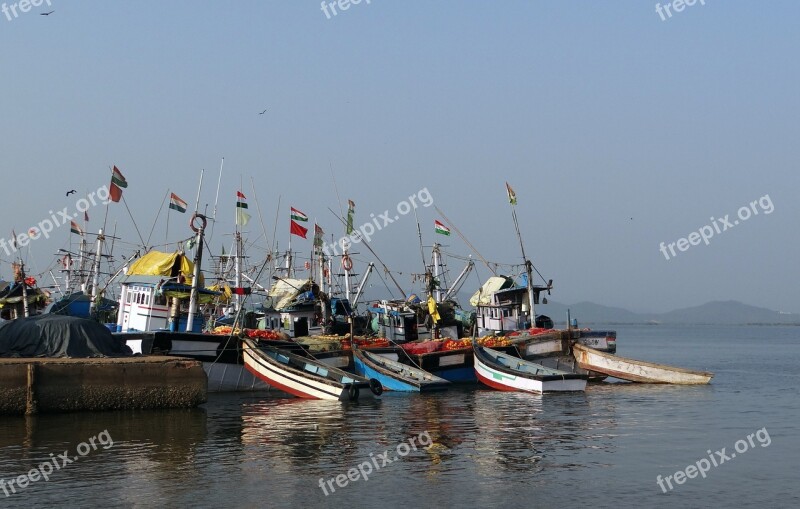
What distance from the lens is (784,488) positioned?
19172mm

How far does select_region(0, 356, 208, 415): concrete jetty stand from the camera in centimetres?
2767

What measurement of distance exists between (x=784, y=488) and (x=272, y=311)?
125 ft

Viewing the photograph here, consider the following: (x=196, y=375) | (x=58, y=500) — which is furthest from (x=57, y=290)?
(x=58, y=500)

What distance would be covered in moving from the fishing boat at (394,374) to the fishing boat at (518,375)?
232 centimetres

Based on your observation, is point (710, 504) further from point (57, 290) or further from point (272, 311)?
point (57, 290)

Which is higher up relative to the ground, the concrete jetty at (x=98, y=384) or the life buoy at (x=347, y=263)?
the life buoy at (x=347, y=263)

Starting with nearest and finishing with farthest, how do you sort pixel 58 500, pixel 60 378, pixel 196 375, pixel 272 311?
pixel 58 500
pixel 60 378
pixel 196 375
pixel 272 311

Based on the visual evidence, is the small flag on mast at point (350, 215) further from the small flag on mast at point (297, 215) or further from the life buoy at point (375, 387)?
the life buoy at point (375, 387)
